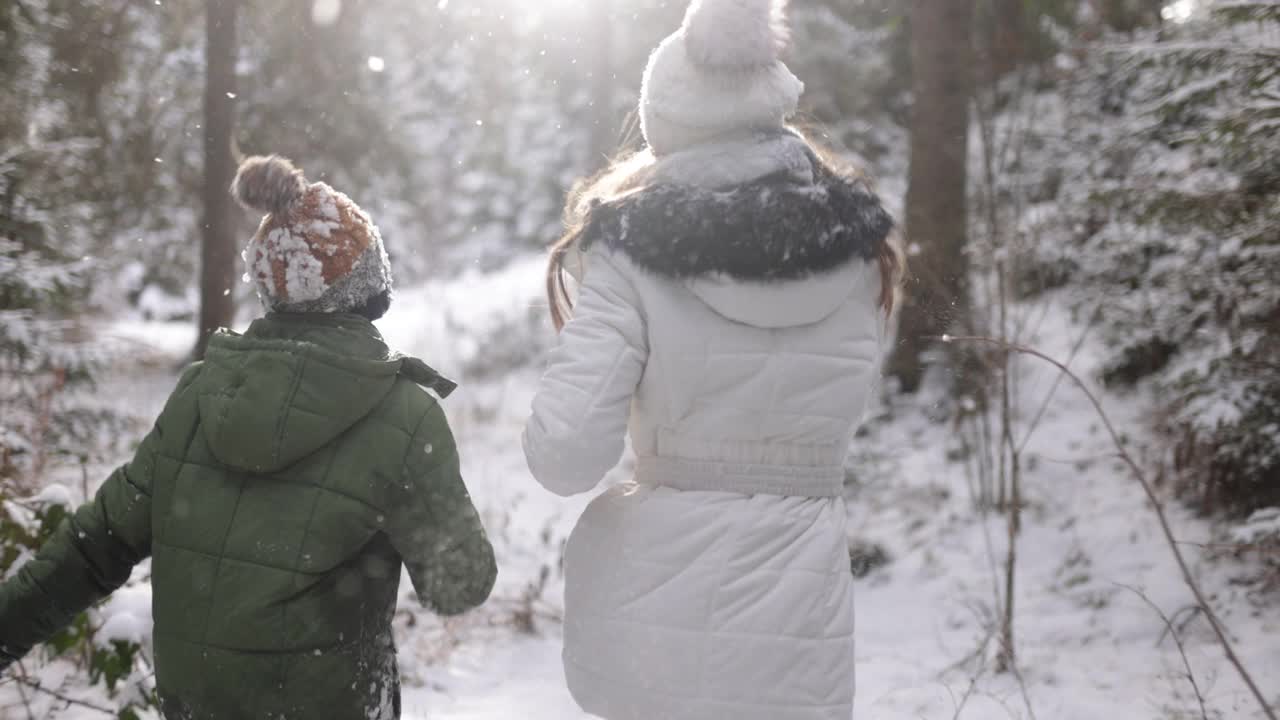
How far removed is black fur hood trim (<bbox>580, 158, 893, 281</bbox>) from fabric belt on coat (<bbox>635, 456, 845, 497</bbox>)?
0.41 m

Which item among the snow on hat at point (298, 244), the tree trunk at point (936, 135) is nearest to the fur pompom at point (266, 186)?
the snow on hat at point (298, 244)

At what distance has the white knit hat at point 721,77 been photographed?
202cm

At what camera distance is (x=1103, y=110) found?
385 inches

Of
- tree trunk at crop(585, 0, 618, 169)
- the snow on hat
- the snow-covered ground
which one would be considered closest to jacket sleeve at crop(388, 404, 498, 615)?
the snow on hat

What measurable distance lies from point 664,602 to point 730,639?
0.15 meters

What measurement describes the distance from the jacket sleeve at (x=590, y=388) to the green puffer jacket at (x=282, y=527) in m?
0.24

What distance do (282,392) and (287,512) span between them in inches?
9.4

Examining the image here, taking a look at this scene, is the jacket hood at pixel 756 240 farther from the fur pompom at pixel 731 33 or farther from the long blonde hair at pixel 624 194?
the fur pompom at pixel 731 33

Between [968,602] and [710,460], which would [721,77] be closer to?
[710,460]

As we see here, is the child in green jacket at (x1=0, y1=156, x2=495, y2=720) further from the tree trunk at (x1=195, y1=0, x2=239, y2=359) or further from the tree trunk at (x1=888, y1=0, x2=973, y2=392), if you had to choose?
the tree trunk at (x1=888, y1=0, x2=973, y2=392)

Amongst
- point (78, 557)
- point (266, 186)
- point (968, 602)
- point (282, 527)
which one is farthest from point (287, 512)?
point (968, 602)

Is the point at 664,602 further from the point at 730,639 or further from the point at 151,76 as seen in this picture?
the point at 151,76

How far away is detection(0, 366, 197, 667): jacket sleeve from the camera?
6.82 ft

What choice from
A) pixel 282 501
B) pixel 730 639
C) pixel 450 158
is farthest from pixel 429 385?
pixel 450 158
